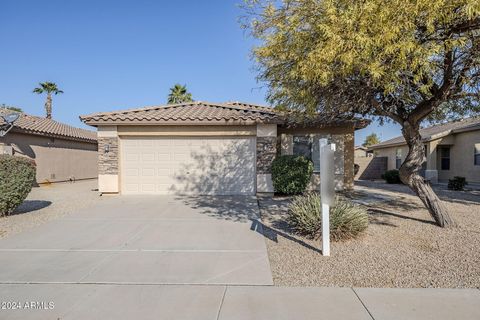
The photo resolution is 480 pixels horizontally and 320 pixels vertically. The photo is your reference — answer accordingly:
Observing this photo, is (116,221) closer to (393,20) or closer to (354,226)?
(354,226)

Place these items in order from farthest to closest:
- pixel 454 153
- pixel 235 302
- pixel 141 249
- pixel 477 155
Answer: pixel 454 153
pixel 477 155
pixel 141 249
pixel 235 302

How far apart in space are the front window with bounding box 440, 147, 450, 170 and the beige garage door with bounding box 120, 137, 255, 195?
15.5m

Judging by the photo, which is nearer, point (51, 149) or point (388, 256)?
point (388, 256)

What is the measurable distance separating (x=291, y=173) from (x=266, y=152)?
147 cm

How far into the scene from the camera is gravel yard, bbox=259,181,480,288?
4.62 meters

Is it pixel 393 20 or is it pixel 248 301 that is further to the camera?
pixel 393 20

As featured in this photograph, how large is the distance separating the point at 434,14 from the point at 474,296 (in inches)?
175

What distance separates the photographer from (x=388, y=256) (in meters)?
5.61

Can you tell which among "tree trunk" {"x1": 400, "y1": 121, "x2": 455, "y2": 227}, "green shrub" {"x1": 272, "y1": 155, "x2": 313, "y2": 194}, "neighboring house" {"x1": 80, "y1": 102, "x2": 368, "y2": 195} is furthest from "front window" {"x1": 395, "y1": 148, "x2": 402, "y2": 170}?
"tree trunk" {"x1": 400, "y1": 121, "x2": 455, "y2": 227}

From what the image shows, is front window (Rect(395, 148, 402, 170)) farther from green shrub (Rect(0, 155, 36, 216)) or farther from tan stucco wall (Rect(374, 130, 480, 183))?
green shrub (Rect(0, 155, 36, 216))

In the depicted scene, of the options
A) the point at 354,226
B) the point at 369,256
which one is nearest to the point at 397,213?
the point at 354,226

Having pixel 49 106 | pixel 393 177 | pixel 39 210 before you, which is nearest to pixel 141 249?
pixel 39 210

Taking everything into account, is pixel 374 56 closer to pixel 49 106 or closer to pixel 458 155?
Answer: pixel 458 155

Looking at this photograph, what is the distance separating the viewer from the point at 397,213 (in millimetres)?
9414
